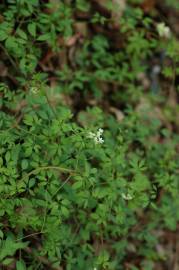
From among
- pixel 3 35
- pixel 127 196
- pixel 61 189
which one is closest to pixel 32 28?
pixel 3 35

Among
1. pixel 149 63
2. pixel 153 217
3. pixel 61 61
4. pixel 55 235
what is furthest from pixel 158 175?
pixel 149 63

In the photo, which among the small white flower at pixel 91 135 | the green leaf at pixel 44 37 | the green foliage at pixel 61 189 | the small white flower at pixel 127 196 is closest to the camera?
the green foliage at pixel 61 189

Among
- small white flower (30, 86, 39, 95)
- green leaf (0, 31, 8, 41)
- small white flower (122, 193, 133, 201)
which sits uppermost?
green leaf (0, 31, 8, 41)

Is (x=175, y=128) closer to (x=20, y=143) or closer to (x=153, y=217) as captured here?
(x=153, y=217)

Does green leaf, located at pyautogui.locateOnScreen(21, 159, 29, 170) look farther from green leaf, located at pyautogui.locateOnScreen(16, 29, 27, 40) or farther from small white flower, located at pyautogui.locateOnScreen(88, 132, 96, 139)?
green leaf, located at pyautogui.locateOnScreen(16, 29, 27, 40)

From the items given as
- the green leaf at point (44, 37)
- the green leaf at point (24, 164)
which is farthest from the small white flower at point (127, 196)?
the green leaf at point (44, 37)

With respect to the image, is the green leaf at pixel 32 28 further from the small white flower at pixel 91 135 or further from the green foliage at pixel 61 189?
the small white flower at pixel 91 135

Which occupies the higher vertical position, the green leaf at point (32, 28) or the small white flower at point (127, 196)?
the green leaf at point (32, 28)

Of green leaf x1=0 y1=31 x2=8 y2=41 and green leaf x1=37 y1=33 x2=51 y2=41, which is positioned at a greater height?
green leaf x1=0 y1=31 x2=8 y2=41

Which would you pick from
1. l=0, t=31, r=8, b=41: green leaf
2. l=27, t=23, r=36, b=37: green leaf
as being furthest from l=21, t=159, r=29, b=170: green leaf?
l=27, t=23, r=36, b=37: green leaf

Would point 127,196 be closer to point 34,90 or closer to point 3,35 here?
point 34,90

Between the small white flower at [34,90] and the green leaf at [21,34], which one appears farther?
the green leaf at [21,34]
